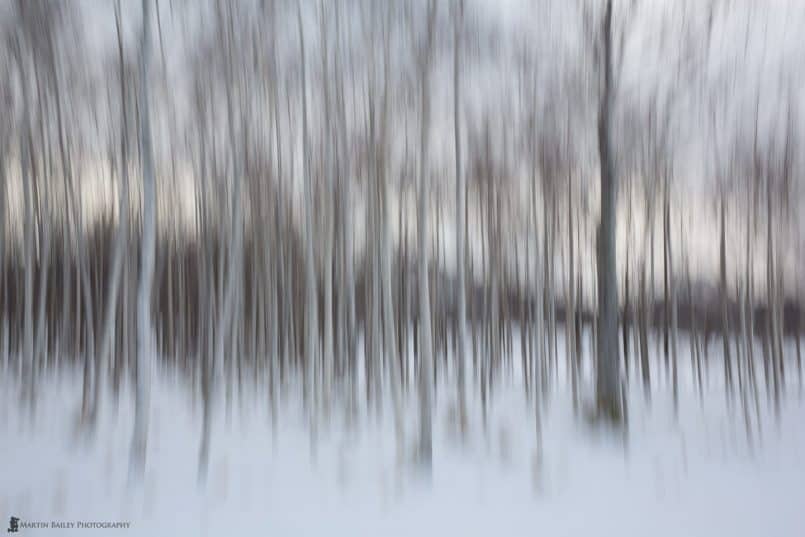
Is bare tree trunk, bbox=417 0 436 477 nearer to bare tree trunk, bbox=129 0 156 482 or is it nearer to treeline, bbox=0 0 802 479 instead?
treeline, bbox=0 0 802 479

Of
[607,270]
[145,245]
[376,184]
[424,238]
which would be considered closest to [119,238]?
[145,245]

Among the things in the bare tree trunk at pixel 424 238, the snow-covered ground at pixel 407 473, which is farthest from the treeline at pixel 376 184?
the snow-covered ground at pixel 407 473

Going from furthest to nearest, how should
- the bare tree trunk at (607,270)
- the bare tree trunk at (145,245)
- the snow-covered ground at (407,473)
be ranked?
the bare tree trunk at (607,270), the bare tree trunk at (145,245), the snow-covered ground at (407,473)

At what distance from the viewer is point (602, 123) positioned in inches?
104

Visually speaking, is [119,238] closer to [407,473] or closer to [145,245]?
[145,245]

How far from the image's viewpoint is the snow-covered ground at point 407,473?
1.92 meters

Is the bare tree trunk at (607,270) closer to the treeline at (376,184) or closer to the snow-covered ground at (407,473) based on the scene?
the treeline at (376,184)

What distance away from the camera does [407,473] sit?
2.13 metres

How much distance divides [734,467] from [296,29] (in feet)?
10.2

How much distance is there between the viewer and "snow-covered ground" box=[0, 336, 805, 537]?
6.30 ft

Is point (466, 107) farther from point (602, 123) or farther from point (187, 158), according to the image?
point (187, 158)

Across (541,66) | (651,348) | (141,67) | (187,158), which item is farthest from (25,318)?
(651,348)

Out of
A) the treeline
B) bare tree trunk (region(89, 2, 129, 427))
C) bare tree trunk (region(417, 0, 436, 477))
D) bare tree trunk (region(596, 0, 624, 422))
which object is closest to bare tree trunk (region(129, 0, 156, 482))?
the treeline

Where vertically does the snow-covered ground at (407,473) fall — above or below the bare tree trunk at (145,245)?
below
